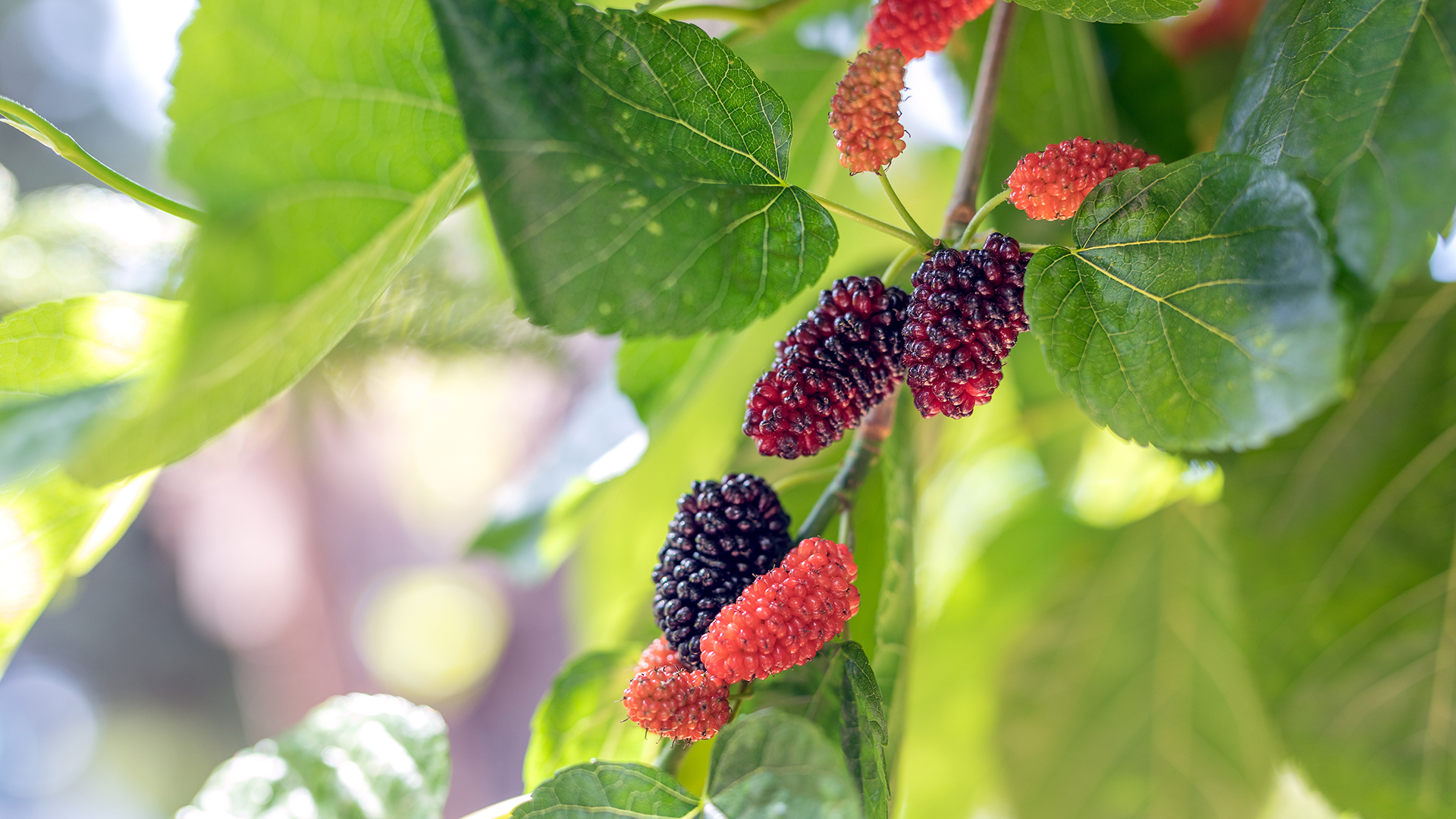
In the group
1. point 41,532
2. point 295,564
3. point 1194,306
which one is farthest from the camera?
point 295,564

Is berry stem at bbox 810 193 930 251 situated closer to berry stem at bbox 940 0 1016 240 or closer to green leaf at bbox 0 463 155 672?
berry stem at bbox 940 0 1016 240

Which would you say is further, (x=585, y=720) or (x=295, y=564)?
(x=295, y=564)

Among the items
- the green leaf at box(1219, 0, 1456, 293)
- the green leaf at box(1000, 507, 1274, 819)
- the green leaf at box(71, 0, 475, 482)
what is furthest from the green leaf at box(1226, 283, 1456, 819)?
the green leaf at box(71, 0, 475, 482)

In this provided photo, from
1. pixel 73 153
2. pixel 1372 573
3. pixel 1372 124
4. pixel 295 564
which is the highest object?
pixel 73 153

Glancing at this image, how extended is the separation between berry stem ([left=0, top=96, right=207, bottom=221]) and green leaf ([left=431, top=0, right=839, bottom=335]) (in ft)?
0.35

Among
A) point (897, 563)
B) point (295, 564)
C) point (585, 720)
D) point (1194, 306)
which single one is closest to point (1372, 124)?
point (1194, 306)

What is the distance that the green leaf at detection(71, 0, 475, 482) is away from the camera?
0.18m

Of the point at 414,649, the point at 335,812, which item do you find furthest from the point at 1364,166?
the point at 414,649

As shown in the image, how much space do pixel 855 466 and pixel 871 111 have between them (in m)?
0.10

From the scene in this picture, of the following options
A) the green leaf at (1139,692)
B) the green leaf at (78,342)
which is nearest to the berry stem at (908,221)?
the green leaf at (78,342)

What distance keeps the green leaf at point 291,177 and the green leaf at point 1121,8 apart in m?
0.16

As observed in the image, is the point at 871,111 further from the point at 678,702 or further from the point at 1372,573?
the point at 1372,573

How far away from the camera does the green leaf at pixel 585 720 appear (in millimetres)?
294

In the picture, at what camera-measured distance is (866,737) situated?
8.2 inches
